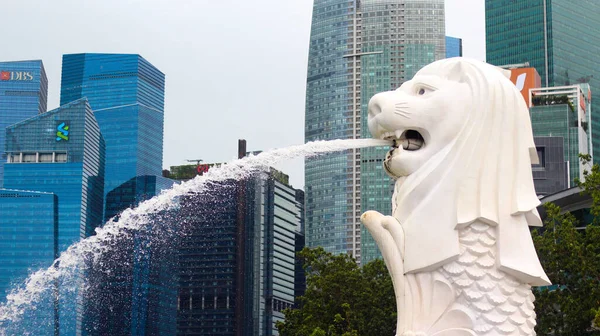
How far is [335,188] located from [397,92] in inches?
3930

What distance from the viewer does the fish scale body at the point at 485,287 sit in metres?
12.7

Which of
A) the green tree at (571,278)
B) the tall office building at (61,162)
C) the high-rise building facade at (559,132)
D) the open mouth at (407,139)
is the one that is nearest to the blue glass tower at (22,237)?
the tall office building at (61,162)

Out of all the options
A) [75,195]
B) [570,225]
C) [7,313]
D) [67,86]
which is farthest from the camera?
[67,86]

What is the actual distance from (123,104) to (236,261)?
198 feet

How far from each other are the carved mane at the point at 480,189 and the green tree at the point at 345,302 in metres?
10.7

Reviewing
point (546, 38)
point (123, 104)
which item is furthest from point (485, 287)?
point (123, 104)

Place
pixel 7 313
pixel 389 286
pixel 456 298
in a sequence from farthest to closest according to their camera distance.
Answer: pixel 389 286 < pixel 7 313 < pixel 456 298

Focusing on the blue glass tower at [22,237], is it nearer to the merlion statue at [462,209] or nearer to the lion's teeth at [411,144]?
the lion's teeth at [411,144]

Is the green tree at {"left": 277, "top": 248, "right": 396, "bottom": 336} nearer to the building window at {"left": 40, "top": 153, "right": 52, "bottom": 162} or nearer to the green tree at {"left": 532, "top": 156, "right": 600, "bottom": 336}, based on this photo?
the green tree at {"left": 532, "top": 156, "right": 600, "bottom": 336}

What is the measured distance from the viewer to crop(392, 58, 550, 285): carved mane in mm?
12836

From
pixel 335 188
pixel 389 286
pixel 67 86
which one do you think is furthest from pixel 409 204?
pixel 67 86

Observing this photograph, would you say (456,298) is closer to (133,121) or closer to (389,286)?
(389,286)

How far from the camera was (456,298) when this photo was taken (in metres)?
12.8

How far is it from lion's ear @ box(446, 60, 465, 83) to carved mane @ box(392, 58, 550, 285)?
0.28ft
